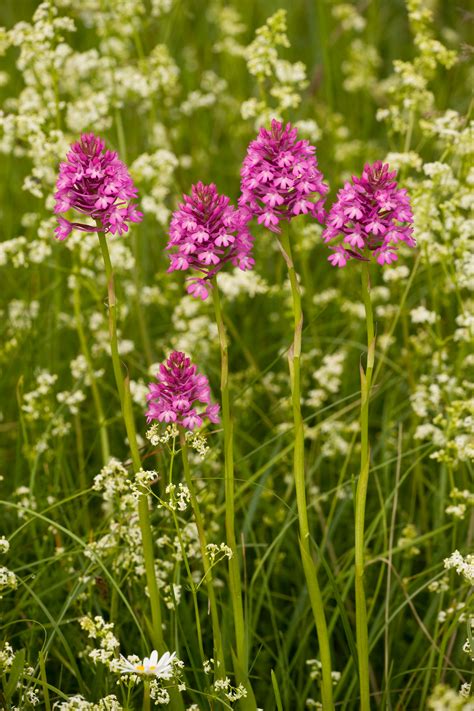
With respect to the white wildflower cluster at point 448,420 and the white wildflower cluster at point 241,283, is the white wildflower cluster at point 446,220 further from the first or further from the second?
the white wildflower cluster at point 241,283

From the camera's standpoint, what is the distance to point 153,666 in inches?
124

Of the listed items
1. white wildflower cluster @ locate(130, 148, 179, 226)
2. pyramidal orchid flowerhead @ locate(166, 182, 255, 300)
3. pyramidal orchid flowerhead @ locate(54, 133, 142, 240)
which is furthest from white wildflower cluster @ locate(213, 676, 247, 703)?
white wildflower cluster @ locate(130, 148, 179, 226)

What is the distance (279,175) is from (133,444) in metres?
1.04

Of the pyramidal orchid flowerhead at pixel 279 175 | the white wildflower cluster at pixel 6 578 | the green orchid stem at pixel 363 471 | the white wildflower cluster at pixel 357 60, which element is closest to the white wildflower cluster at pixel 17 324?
the white wildflower cluster at pixel 6 578

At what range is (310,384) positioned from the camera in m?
6.19

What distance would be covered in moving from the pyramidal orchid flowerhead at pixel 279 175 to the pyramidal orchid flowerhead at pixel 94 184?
40cm

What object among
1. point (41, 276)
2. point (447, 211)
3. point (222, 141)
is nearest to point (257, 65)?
point (447, 211)

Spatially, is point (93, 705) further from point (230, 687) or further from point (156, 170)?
point (156, 170)

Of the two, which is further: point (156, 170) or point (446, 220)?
point (156, 170)

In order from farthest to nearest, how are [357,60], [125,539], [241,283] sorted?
[357,60], [241,283], [125,539]

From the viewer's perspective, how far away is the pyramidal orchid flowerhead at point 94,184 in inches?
123

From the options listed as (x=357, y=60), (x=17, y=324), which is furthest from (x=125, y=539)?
(x=357, y=60)

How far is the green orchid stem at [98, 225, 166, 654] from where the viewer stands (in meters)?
3.23

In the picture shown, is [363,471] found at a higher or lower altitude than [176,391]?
lower
